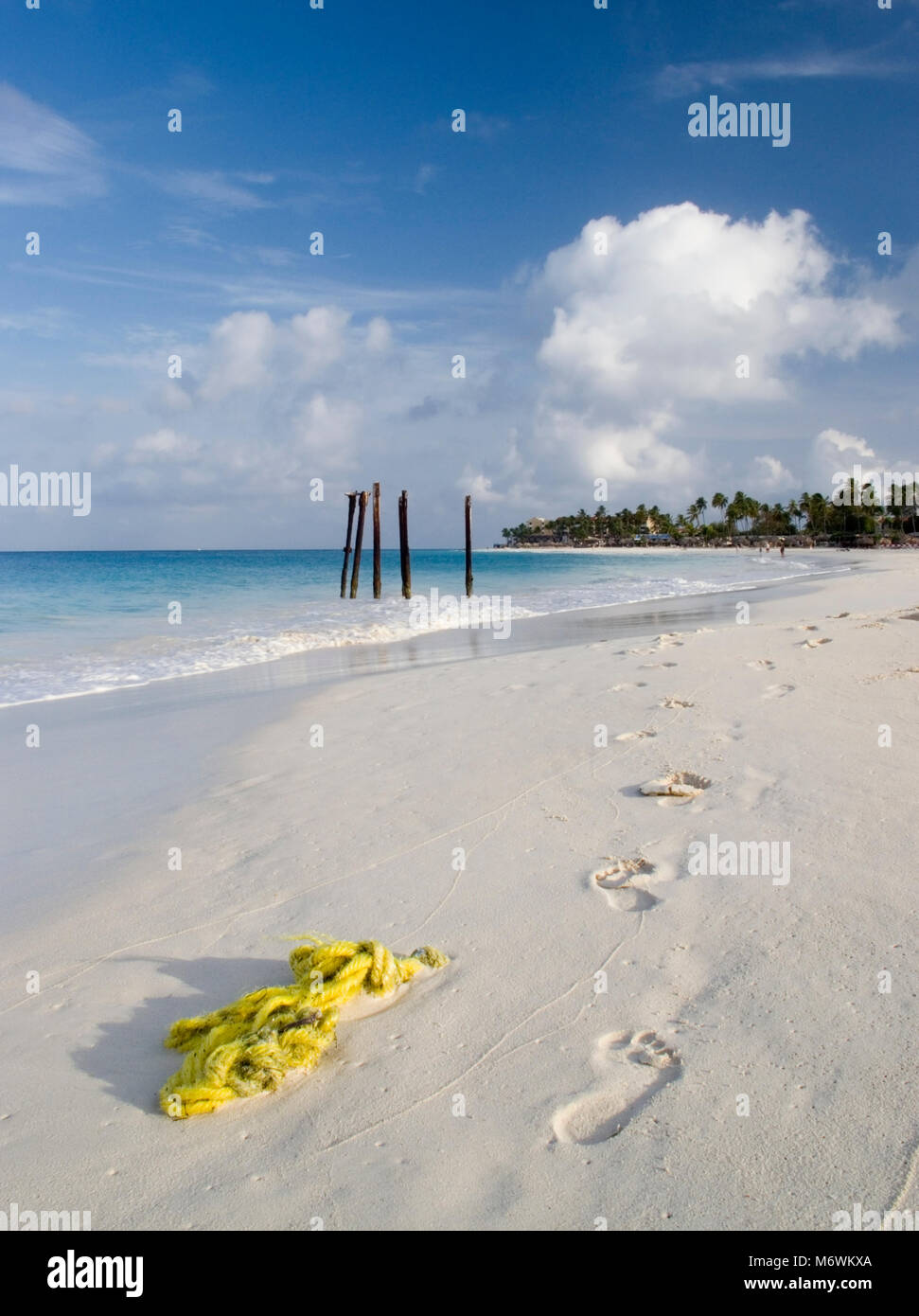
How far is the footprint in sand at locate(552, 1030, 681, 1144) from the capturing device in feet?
8.32

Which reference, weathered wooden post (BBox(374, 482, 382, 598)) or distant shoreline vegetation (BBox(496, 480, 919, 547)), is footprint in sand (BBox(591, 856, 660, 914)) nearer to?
weathered wooden post (BBox(374, 482, 382, 598))

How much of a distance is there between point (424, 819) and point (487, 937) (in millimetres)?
1717

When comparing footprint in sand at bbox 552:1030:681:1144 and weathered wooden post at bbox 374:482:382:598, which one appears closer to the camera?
footprint in sand at bbox 552:1030:681:1144

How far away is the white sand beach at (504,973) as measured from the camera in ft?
7.75

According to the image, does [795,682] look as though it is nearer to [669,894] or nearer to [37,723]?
[669,894]

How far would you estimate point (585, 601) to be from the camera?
28.6 m

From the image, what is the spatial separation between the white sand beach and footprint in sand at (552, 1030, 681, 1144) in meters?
0.01

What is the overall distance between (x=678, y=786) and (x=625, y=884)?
145cm

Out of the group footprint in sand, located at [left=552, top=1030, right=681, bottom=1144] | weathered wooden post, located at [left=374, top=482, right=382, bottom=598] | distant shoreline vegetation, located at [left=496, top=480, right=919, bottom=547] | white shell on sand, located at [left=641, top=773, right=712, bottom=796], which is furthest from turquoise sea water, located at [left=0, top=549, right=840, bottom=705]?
distant shoreline vegetation, located at [left=496, top=480, right=919, bottom=547]

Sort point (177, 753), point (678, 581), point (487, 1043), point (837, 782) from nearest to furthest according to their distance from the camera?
1. point (487, 1043)
2. point (837, 782)
3. point (177, 753)
4. point (678, 581)

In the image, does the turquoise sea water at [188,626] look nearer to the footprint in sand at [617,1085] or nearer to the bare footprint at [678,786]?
the bare footprint at [678,786]

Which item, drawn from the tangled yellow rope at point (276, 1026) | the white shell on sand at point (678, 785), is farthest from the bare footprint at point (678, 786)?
the tangled yellow rope at point (276, 1026)

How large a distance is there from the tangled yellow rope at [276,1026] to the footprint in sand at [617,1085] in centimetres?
91

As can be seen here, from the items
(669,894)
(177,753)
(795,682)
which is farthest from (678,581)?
(669,894)
